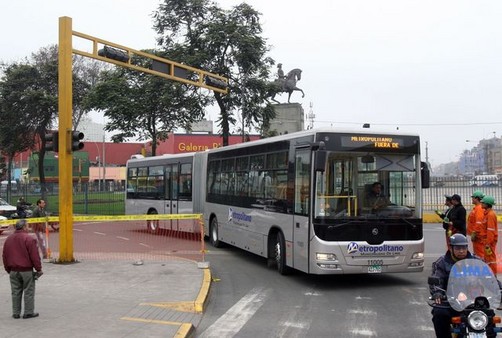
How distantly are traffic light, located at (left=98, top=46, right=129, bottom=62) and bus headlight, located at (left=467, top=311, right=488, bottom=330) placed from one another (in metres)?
11.4

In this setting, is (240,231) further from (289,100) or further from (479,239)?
(289,100)

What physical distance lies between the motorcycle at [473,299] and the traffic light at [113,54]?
1098 cm

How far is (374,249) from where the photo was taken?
394 inches

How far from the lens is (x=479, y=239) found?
10180 mm

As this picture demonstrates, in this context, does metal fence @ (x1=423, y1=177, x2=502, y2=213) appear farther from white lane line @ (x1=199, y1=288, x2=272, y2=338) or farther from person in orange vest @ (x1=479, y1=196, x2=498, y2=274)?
white lane line @ (x1=199, y1=288, x2=272, y2=338)

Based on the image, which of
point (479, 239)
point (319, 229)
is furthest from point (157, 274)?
point (479, 239)

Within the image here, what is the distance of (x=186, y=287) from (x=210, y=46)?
1740 centimetres

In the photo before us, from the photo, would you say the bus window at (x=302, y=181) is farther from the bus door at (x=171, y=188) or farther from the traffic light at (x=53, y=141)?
the bus door at (x=171, y=188)

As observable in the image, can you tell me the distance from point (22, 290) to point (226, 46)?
19.5 meters

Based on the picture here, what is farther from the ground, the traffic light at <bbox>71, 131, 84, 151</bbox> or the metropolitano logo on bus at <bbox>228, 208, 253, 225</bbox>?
the traffic light at <bbox>71, 131, 84, 151</bbox>

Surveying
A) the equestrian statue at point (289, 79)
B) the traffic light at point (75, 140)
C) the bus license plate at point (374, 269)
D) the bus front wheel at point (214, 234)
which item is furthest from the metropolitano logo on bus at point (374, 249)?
the equestrian statue at point (289, 79)

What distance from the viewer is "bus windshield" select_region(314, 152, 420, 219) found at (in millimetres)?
10008

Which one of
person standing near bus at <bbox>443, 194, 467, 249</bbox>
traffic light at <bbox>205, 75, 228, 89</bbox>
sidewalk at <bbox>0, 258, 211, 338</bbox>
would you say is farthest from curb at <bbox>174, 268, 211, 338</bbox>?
traffic light at <bbox>205, 75, 228, 89</bbox>

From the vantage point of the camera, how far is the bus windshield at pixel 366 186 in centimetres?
1001
